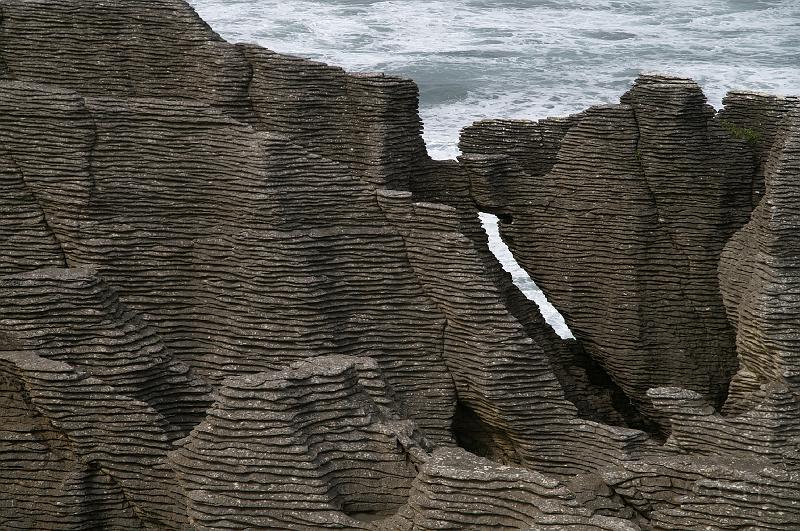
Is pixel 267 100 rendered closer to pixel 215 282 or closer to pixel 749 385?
pixel 215 282

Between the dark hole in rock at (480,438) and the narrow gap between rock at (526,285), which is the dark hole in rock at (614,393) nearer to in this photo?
the dark hole in rock at (480,438)

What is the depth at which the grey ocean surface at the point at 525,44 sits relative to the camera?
5162cm

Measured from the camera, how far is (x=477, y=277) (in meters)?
18.7

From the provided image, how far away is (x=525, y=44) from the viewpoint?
60031 millimetres

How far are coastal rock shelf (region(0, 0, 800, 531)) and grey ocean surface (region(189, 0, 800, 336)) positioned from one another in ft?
72.2

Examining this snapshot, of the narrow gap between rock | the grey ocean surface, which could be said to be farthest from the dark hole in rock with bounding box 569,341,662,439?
the grey ocean surface

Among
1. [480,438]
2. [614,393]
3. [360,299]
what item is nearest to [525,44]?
[614,393]

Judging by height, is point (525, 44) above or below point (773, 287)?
below

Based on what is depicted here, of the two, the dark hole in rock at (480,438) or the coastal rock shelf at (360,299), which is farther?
the dark hole in rock at (480,438)

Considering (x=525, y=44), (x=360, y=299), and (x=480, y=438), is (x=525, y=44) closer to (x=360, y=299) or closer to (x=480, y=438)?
(x=480, y=438)

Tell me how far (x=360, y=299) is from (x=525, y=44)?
142 feet

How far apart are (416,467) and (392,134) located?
7.62 metres

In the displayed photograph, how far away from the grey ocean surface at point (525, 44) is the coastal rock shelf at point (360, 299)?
22.0m

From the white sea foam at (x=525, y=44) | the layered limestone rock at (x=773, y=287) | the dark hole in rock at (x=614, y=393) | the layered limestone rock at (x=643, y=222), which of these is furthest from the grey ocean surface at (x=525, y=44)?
the layered limestone rock at (x=773, y=287)
